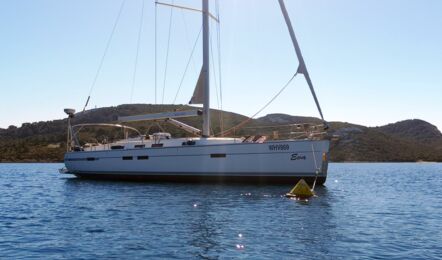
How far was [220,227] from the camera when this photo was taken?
1494 centimetres

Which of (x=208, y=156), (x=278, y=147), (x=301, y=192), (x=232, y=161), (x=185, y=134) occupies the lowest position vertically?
(x=301, y=192)

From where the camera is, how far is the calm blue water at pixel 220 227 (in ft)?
38.6

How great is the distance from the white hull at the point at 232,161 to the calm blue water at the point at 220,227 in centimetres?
497

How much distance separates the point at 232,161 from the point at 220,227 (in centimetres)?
1601

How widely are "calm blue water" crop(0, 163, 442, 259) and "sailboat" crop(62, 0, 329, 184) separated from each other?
17.0 ft

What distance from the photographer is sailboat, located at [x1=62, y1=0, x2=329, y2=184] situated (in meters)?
29.5

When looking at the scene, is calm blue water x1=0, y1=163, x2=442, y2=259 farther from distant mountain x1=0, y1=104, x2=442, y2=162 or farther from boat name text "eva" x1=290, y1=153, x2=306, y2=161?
distant mountain x1=0, y1=104, x2=442, y2=162

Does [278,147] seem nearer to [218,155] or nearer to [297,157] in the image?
[297,157]

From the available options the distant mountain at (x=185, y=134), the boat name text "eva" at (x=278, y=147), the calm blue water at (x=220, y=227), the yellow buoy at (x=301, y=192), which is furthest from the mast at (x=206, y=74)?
the distant mountain at (x=185, y=134)

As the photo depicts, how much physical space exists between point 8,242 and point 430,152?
138866 millimetres

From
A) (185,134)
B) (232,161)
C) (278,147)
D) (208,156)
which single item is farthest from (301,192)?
(185,134)

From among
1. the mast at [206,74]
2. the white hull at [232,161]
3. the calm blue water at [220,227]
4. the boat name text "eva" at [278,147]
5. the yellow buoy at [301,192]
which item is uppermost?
the mast at [206,74]

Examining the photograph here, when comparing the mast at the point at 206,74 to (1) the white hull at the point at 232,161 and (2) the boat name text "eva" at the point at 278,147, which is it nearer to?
(1) the white hull at the point at 232,161

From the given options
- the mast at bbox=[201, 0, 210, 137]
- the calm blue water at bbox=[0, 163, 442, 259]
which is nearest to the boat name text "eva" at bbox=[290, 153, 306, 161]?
the calm blue water at bbox=[0, 163, 442, 259]
